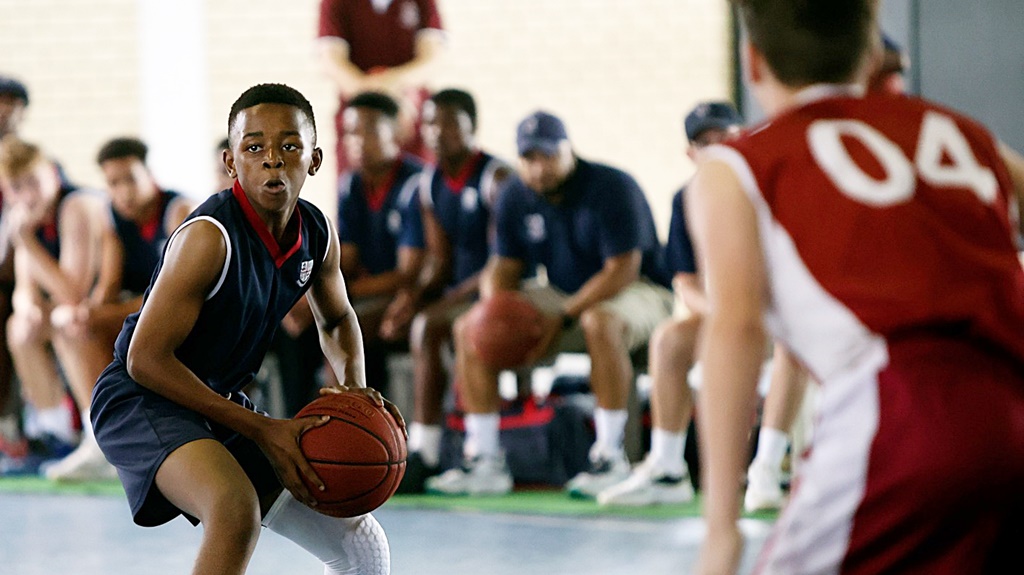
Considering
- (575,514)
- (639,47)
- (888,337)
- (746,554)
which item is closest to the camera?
(888,337)

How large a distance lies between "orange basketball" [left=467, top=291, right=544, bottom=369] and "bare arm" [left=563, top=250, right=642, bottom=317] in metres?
0.16

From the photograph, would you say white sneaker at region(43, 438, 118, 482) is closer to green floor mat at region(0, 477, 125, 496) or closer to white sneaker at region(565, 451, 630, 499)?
green floor mat at region(0, 477, 125, 496)

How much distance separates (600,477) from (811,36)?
3692 millimetres

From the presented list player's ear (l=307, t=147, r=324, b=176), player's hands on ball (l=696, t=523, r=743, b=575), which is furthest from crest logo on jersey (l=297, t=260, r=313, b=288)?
player's hands on ball (l=696, t=523, r=743, b=575)

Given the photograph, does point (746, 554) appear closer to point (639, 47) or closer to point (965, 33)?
point (965, 33)

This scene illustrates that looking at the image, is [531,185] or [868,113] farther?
[531,185]

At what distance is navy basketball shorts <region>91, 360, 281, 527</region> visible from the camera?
8.01 ft

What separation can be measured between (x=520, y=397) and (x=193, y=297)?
335 cm

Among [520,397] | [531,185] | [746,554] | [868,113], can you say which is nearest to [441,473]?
[520,397]

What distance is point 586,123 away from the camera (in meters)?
8.00

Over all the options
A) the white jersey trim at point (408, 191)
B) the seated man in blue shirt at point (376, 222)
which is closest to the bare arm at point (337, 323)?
the seated man in blue shirt at point (376, 222)

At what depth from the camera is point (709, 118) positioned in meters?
5.18

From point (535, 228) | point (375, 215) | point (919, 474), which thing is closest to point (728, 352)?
point (919, 474)

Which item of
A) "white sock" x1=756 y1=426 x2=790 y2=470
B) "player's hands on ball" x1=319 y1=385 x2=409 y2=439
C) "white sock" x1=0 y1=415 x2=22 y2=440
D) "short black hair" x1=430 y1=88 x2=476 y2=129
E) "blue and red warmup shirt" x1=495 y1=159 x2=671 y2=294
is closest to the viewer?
"player's hands on ball" x1=319 y1=385 x2=409 y2=439
